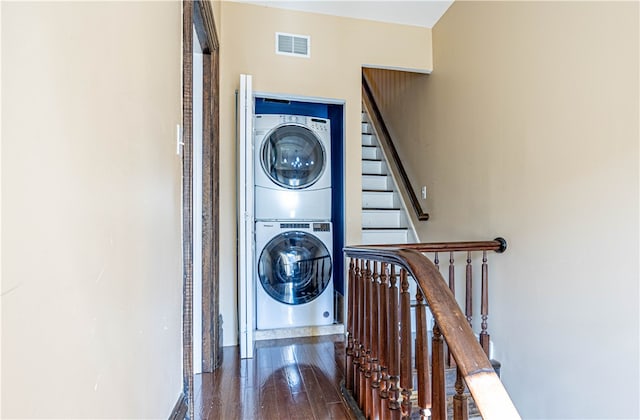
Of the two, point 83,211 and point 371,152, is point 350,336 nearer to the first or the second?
point 83,211

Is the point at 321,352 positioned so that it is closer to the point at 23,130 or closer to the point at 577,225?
the point at 577,225

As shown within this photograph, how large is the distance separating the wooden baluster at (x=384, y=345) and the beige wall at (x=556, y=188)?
98 cm

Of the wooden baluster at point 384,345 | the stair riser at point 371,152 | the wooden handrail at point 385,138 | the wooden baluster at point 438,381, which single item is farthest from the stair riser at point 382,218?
the wooden baluster at point 438,381

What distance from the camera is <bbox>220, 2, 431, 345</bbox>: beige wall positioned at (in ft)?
8.82

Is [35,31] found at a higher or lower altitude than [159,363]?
higher

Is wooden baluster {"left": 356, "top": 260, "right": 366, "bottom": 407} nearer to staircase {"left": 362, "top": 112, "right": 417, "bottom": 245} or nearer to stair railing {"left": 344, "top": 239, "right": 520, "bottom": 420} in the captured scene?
stair railing {"left": 344, "top": 239, "right": 520, "bottom": 420}

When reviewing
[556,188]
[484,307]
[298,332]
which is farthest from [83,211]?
[298,332]

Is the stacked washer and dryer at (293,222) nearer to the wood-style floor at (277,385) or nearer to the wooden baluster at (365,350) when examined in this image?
the wood-style floor at (277,385)

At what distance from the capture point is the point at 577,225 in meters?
1.69

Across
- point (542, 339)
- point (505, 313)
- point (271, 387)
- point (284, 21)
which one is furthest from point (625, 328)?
point (284, 21)

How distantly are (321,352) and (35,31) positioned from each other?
2.49m

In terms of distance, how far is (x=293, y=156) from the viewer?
9.96 feet

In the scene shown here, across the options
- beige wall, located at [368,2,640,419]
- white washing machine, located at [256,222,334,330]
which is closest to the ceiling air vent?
beige wall, located at [368,2,640,419]

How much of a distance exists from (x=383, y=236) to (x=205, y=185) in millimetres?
1864
